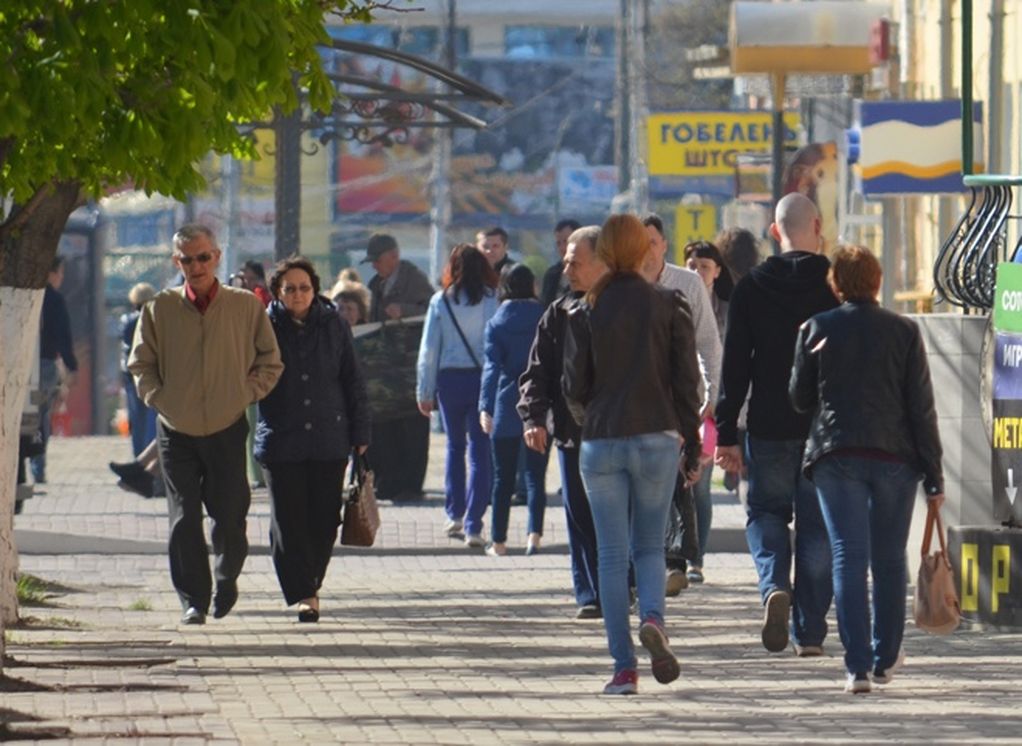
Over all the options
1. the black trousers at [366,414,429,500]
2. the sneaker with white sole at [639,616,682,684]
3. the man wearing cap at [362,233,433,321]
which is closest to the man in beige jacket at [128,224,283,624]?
the sneaker with white sole at [639,616,682,684]

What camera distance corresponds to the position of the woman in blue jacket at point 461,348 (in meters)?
18.2

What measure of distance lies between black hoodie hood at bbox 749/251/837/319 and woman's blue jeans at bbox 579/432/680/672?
3.92 feet

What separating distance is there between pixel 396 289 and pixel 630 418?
13.2m

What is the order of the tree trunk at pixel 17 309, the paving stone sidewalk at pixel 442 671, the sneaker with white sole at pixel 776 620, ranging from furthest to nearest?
the tree trunk at pixel 17 309 < the sneaker with white sole at pixel 776 620 < the paving stone sidewalk at pixel 442 671

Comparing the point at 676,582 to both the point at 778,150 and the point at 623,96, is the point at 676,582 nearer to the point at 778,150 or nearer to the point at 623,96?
the point at 778,150

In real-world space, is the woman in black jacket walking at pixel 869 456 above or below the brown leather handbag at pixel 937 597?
above

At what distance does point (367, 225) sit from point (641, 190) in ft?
72.6

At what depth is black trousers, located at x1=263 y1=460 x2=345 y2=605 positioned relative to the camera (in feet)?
45.0

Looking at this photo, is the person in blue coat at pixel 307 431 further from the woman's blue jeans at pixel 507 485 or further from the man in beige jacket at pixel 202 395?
the woman's blue jeans at pixel 507 485

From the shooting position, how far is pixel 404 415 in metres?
21.9

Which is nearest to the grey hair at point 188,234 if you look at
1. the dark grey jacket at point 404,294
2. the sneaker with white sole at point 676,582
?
the sneaker with white sole at point 676,582

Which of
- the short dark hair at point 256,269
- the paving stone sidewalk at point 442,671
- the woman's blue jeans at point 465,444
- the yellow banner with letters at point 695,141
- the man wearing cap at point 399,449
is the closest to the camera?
the paving stone sidewalk at point 442,671

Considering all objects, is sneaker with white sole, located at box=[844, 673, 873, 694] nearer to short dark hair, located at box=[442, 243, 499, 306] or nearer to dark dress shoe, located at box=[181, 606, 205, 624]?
dark dress shoe, located at box=[181, 606, 205, 624]

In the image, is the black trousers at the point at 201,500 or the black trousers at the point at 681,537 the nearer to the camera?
the black trousers at the point at 201,500
